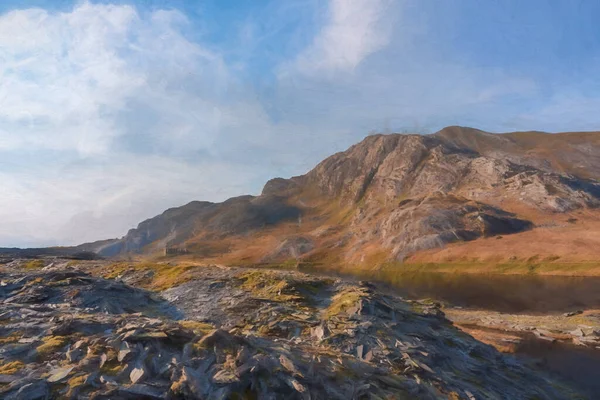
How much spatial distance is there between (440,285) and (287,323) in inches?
3080

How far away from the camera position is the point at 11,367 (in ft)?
53.9

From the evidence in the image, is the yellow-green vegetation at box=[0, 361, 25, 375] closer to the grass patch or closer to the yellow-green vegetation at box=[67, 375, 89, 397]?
the yellow-green vegetation at box=[67, 375, 89, 397]

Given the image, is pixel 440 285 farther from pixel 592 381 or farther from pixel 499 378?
pixel 499 378

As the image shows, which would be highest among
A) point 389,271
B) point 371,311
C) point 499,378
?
point 371,311

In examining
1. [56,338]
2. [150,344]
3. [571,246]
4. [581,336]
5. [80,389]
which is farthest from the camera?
[571,246]

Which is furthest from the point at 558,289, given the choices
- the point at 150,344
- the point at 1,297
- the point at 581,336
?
the point at 1,297

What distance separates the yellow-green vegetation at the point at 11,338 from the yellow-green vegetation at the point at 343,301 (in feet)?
69.5

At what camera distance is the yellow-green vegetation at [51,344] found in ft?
60.7

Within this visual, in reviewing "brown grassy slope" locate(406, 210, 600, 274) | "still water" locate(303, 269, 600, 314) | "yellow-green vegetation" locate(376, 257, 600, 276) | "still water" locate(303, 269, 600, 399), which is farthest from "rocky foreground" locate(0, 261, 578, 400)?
"brown grassy slope" locate(406, 210, 600, 274)

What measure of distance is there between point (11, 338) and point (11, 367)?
4954 millimetres

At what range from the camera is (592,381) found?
33656mm

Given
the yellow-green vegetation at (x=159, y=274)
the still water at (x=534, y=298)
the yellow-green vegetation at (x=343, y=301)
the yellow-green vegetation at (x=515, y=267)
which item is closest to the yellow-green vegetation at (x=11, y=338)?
the yellow-green vegetation at (x=343, y=301)

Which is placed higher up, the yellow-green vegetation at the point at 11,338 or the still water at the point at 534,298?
the yellow-green vegetation at the point at 11,338

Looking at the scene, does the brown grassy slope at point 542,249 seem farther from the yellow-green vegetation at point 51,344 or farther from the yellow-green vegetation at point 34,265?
the yellow-green vegetation at point 34,265
